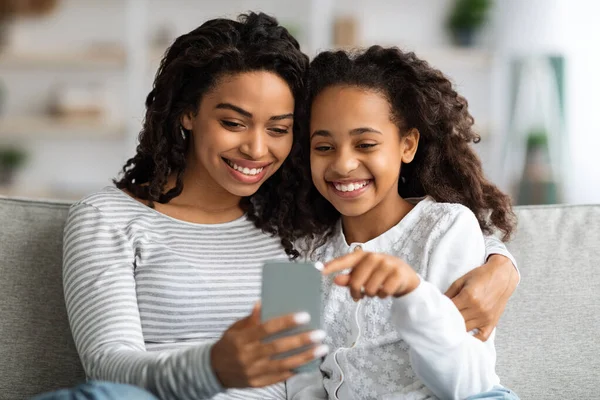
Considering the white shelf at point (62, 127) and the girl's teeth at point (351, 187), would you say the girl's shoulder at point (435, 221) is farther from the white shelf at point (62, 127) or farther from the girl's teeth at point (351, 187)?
the white shelf at point (62, 127)

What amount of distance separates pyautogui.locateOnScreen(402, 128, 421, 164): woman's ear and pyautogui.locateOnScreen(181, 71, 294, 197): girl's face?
0.25 m

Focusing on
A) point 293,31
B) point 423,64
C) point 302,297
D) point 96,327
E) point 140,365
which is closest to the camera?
point 302,297

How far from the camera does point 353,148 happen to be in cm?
165

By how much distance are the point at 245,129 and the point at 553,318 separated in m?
0.80

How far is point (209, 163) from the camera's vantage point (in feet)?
5.60

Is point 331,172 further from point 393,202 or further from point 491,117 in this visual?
point 491,117

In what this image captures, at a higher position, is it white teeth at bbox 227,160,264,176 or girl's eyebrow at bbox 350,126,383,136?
girl's eyebrow at bbox 350,126,383,136

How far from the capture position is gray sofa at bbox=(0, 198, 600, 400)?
176cm

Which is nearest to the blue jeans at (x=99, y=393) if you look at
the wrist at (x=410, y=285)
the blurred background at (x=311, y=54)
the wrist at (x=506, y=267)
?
the wrist at (x=410, y=285)

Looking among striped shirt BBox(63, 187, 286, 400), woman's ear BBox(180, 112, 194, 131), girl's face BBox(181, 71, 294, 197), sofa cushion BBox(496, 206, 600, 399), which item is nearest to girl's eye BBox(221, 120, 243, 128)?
girl's face BBox(181, 71, 294, 197)

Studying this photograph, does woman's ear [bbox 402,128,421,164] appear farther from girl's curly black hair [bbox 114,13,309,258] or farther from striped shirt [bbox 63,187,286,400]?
striped shirt [bbox 63,187,286,400]

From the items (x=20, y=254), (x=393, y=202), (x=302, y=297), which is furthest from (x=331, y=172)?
(x=20, y=254)

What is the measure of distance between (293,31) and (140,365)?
13.0ft

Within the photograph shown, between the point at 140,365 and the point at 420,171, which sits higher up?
the point at 420,171
